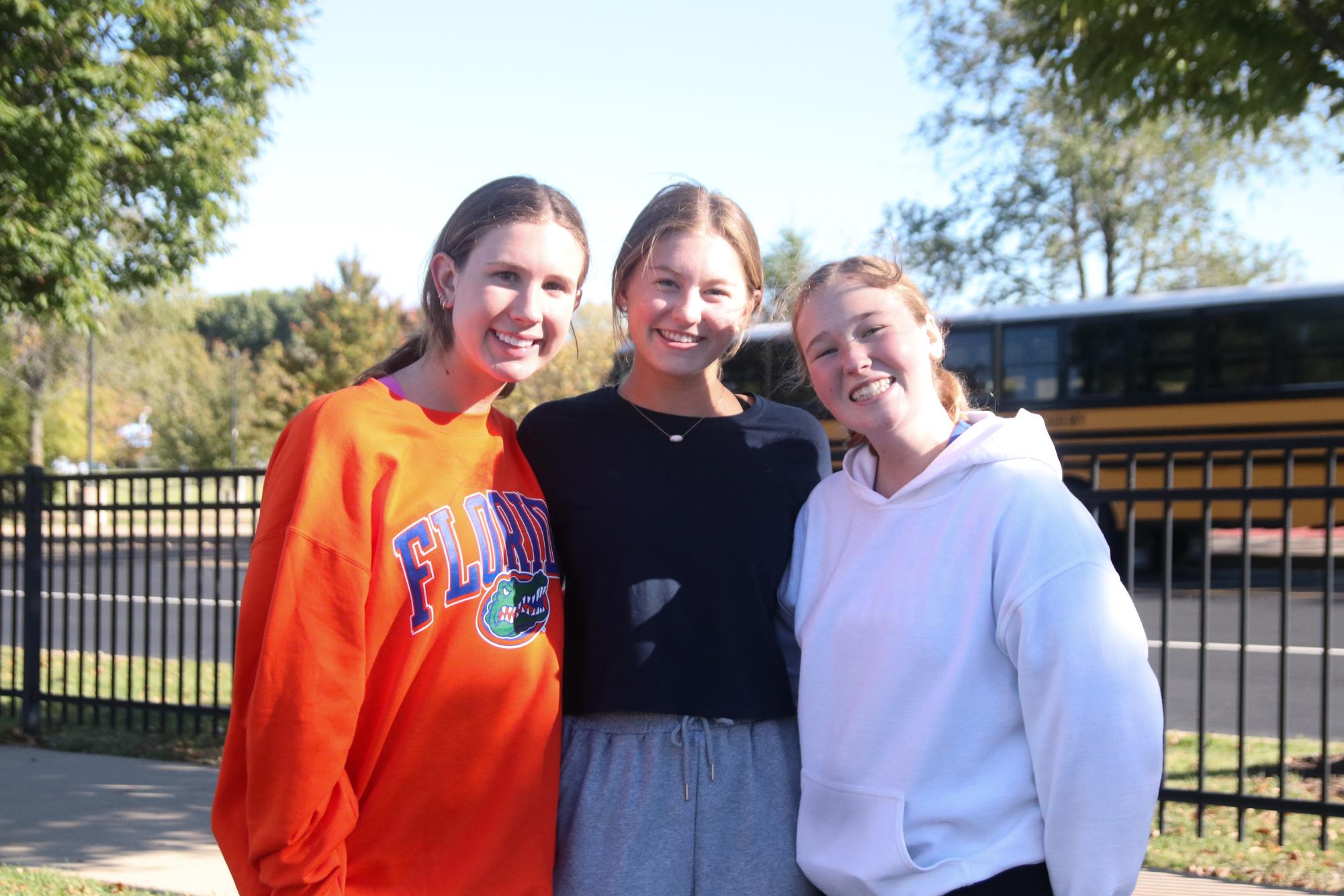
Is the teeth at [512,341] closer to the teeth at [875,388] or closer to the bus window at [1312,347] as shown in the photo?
the teeth at [875,388]

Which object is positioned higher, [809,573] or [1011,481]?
[1011,481]

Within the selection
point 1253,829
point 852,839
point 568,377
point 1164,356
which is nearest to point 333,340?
point 568,377

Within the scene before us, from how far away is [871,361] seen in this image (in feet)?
6.49

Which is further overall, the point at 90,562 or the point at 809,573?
the point at 90,562

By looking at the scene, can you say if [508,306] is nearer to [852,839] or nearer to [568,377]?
[852,839]

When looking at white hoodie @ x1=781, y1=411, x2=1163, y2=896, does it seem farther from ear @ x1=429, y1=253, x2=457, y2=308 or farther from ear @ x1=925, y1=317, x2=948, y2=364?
ear @ x1=429, y1=253, x2=457, y2=308

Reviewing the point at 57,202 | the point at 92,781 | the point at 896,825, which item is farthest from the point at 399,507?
the point at 57,202

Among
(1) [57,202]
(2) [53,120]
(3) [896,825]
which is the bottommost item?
(3) [896,825]

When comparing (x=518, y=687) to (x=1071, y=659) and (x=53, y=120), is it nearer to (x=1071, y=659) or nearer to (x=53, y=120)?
(x=1071, y=659)

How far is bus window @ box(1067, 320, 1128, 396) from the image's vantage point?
49.6 feet

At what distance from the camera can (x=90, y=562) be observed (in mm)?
19859

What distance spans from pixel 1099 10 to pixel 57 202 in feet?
19.4

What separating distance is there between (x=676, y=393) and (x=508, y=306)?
421mm

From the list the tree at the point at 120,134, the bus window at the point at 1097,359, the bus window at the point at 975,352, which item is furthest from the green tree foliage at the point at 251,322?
the tree at the point at 120,134
